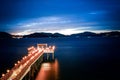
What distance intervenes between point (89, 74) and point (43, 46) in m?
22.7

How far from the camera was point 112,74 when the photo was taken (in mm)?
29719

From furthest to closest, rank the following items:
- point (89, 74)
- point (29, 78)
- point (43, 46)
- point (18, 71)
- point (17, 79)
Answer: point (43, 46)
point (89, 74)
point (29, 78)
point (18, 71)
point (17, 79)

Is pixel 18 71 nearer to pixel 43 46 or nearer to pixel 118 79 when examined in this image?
pixel 118 79

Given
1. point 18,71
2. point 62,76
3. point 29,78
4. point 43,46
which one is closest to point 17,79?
point 18,71

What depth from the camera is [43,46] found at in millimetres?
49562

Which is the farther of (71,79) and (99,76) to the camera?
(99,76)

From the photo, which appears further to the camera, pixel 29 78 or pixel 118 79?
pixel 118 79

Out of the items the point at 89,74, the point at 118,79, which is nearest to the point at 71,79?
the point at 89,74

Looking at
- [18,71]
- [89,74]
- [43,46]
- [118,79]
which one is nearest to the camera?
[18,71]

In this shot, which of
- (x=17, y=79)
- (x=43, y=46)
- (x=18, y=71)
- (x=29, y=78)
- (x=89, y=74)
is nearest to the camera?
(x=17, y=79)

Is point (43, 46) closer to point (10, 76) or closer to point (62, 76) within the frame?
point (62, 76)

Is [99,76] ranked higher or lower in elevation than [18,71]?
lower

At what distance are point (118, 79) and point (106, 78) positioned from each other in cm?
168

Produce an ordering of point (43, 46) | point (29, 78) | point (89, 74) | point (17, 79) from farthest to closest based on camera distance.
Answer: point (43, 46)
point (89, 74)
point (29, 78)
point (17, 79)
